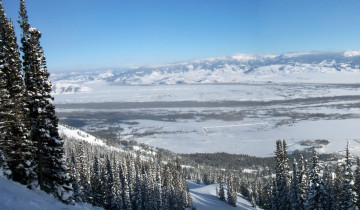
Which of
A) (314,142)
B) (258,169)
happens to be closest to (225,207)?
(258,169)

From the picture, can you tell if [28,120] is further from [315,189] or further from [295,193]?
[295,193]

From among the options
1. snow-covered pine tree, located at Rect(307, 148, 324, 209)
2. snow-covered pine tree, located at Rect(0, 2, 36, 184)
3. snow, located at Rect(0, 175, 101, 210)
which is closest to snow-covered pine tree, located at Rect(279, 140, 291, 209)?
snow-covered pine tree, located at Rect(307, 148, 324, 209)

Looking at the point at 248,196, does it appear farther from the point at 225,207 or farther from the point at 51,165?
the point at 51,165

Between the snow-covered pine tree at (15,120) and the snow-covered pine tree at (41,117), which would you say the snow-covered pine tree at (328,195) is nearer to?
the snow-covered pine tree at (41,117)

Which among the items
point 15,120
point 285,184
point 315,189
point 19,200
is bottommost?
point 285,184

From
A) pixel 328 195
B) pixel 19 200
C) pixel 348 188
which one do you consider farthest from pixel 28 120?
pixel 328 195

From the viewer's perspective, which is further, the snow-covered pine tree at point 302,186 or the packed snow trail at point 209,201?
the packed snow trail at point 209,201

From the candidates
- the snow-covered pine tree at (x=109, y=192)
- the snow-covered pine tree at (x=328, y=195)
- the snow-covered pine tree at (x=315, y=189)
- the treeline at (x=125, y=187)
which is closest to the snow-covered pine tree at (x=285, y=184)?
the snow-covered pine tree at (x=328, y=195)
